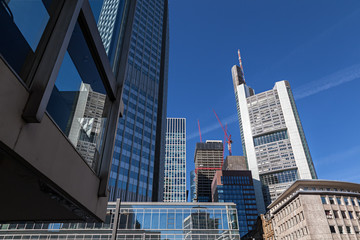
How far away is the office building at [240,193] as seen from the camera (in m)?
151

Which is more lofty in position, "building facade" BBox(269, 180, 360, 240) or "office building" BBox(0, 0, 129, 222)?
"building facade" BBox(269, 180, 360, 240)

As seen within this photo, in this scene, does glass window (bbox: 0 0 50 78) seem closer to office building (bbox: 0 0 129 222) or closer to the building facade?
office building (bbox: 0 0 129 222)

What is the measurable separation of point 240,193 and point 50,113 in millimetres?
162945

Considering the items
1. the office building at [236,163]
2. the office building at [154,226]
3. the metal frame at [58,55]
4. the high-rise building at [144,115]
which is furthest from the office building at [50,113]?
the office building at [236,163]

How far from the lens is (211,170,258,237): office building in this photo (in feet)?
495

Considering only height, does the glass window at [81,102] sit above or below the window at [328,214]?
below

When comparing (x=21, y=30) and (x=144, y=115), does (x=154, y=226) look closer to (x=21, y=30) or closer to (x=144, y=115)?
(x=21, y=30)

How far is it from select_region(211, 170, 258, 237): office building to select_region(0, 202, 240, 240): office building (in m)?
112

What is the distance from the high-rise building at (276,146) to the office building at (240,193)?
11375mm

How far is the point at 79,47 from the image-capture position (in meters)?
6.87

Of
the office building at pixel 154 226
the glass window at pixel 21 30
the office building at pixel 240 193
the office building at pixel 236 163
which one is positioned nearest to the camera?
the glass window at pixel 21 30

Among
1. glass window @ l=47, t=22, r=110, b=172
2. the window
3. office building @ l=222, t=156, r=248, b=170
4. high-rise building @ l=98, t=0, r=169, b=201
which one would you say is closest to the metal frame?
glass window @ l=47, t=22, r=110, b=172

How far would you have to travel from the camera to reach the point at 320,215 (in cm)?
6238

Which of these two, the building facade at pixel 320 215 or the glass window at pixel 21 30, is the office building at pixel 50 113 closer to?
the glass window at pixel 21 30
